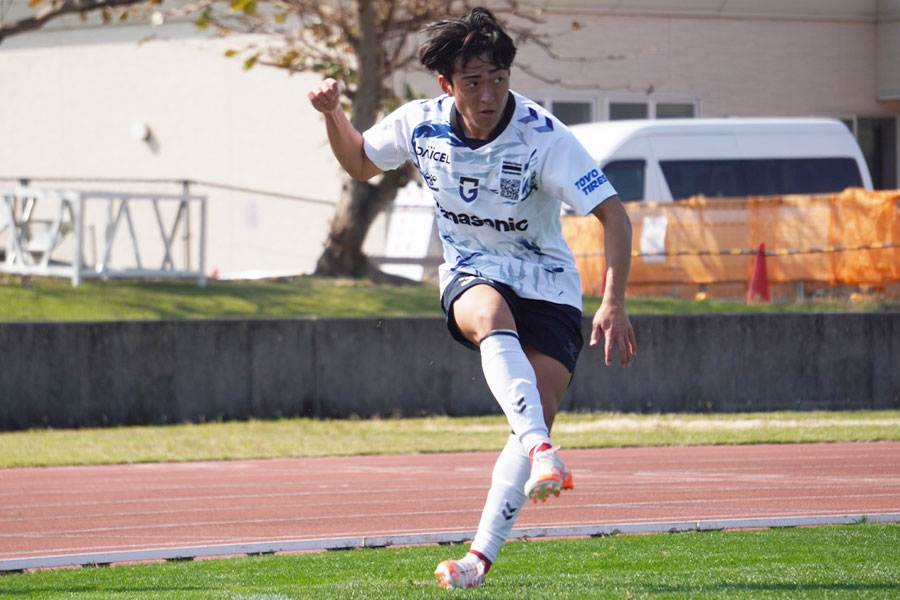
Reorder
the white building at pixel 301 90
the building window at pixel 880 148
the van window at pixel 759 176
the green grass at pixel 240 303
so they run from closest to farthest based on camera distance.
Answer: the green grass at pixel 240 303 < the van window at pixel 759 176 < the white building at pixel 301 90 < the building window at pixel 880 148

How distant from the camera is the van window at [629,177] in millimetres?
21312

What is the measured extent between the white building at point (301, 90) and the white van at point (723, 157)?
5.53m

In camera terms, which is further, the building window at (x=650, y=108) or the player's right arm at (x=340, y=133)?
the building window at (x=650, y=108)

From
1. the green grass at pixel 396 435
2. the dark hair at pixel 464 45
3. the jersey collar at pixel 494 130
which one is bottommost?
the green grass at pixel 396 435

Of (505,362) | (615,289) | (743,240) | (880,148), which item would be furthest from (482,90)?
(880,148)

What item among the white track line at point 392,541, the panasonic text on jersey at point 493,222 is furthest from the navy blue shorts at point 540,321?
the white track line at point 392,541

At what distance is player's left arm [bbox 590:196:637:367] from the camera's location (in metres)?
5.14

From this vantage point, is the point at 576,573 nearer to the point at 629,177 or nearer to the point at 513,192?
the point at 513,192

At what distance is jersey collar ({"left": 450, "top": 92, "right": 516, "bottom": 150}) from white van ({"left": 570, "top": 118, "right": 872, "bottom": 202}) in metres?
15.6

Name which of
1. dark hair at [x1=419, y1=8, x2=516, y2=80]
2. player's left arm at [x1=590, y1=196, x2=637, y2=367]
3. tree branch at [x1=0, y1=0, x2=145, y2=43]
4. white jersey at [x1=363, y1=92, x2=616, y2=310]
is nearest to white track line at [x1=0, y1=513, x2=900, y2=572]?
white jersey at [x1=363, y1=92, x2=616, y2=310]

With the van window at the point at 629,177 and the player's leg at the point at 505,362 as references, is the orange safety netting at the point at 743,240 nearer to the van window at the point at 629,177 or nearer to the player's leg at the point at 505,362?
the van window at the point at 629,177

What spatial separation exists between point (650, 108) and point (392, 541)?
23.1 metres

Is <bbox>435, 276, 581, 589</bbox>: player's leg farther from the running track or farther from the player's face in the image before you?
the running track

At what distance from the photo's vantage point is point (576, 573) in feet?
19.9
